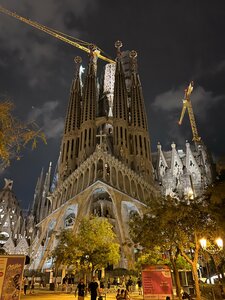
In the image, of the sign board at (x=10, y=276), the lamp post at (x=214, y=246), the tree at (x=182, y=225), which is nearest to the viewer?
the sign board at (x=10, y=276)

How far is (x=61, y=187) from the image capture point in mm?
52812

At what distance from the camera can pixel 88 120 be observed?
61.1 metres

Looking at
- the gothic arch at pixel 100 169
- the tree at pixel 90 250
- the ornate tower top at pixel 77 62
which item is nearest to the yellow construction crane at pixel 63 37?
the ornate tower top at pixel 77 62

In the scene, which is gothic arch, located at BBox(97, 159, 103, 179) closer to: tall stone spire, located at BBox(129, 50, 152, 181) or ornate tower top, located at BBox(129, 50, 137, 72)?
tall stone spire, located at BBox(129, 50, 152, 181)

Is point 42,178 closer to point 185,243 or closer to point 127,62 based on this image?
point 127,62

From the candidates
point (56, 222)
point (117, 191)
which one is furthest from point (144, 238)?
point (56, 222)

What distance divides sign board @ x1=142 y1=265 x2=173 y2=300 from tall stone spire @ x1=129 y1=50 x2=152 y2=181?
41.5 m

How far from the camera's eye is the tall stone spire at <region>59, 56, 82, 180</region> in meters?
57.3

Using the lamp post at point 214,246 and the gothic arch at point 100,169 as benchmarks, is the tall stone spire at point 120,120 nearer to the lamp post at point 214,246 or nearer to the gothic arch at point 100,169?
the gothic arch at point 100,169

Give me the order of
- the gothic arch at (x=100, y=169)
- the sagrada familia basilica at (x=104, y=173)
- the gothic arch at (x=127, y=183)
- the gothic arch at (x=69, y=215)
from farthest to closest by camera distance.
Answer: the gothic arch at (x=127, y=183) < the gothic arch at (x=69, y=215) < the gothic arch at (x=100, y=169) < the sagrada familia basilica at (x=104, y=173)

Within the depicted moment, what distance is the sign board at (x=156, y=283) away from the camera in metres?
12.8

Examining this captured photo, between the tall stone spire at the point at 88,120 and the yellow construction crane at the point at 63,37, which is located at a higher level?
the yellow construction crane at the point at 63,37

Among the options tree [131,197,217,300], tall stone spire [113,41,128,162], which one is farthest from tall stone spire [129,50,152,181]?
tree [131,197,217,300]

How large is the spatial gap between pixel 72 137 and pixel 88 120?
5565mm
